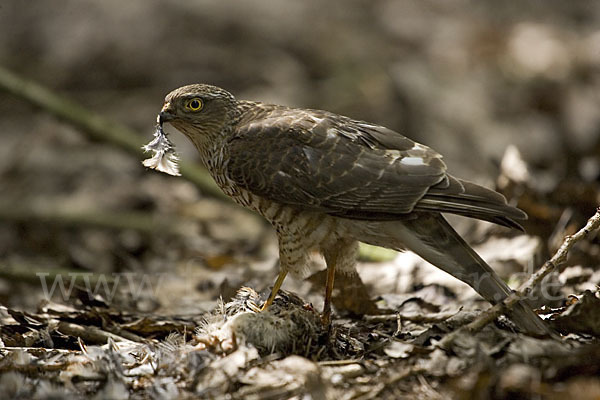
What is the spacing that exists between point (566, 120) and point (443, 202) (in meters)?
7.35

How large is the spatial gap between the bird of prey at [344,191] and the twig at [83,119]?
9.15ft

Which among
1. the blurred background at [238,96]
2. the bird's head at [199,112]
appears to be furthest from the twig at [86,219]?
the bird's head at [199,112]

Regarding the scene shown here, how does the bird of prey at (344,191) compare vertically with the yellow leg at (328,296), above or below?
above

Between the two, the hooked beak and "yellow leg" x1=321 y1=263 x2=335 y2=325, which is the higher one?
the hooked beak

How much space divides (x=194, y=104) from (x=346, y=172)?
144cm

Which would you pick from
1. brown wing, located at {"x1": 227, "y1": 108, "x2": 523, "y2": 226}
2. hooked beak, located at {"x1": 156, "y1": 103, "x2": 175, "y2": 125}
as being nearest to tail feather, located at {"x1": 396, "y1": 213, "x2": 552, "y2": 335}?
brown wing, located at {"x1": 227, "y1": 108, "x2": 523, "y2": 226}

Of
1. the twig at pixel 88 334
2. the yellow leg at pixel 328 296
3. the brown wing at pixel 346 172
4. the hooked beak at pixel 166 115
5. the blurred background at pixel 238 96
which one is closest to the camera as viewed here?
the brown wing at pixel 346 172

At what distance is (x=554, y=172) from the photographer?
8797 millimetres

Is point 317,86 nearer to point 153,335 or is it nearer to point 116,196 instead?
point 116,196

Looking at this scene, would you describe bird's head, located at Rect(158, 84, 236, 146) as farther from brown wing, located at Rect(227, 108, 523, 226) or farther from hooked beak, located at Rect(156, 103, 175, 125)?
brown wing, located at Rect(227, 108, 523, 226)

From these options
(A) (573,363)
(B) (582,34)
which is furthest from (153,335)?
(B) (582,34)

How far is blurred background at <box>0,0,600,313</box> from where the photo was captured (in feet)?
25.0

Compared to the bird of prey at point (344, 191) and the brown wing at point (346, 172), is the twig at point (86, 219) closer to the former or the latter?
the bird of prey at point (344, 191)

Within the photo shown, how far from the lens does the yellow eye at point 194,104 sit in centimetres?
544
